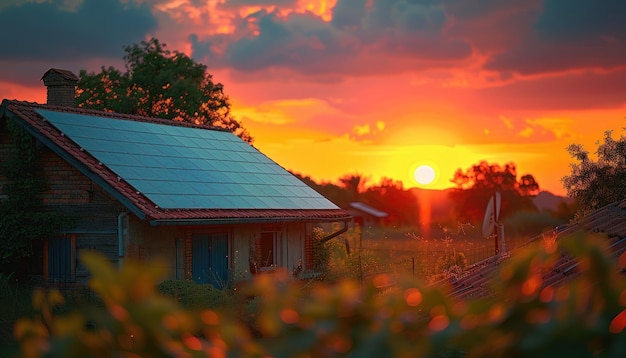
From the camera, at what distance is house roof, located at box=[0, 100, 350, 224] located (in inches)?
918

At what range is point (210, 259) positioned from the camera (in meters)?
24.8

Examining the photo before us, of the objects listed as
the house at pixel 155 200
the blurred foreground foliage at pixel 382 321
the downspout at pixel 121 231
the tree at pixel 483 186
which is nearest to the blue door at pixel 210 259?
the house at pixel 155 200

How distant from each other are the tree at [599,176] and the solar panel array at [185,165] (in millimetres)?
9659

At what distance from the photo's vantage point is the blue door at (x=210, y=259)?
24.3 m

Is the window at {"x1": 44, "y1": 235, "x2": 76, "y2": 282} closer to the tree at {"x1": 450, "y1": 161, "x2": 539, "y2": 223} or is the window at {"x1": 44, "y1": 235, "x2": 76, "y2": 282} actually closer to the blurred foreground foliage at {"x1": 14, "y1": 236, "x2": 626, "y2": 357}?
the blurred foreground foliage at {"x1": 14, "y1": 236, "x2": 626, "y2": 357}

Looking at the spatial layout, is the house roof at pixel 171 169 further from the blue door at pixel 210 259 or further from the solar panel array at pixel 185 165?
the blue door at pixel 210 259

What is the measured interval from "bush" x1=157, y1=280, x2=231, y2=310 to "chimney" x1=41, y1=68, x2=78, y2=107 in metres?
11.0

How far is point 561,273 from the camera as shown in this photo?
299 inches

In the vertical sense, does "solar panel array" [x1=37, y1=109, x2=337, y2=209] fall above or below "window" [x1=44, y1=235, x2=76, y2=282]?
above

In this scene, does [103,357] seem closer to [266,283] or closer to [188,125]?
[266,283]

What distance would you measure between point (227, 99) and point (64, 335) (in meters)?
48.6

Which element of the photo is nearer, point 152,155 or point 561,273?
point 561,273

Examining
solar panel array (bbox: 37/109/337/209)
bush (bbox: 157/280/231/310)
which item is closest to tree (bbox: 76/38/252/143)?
solar panel array (bbox: 37/109/337/209)

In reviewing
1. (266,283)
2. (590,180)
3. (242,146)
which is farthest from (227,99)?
(266,283)
